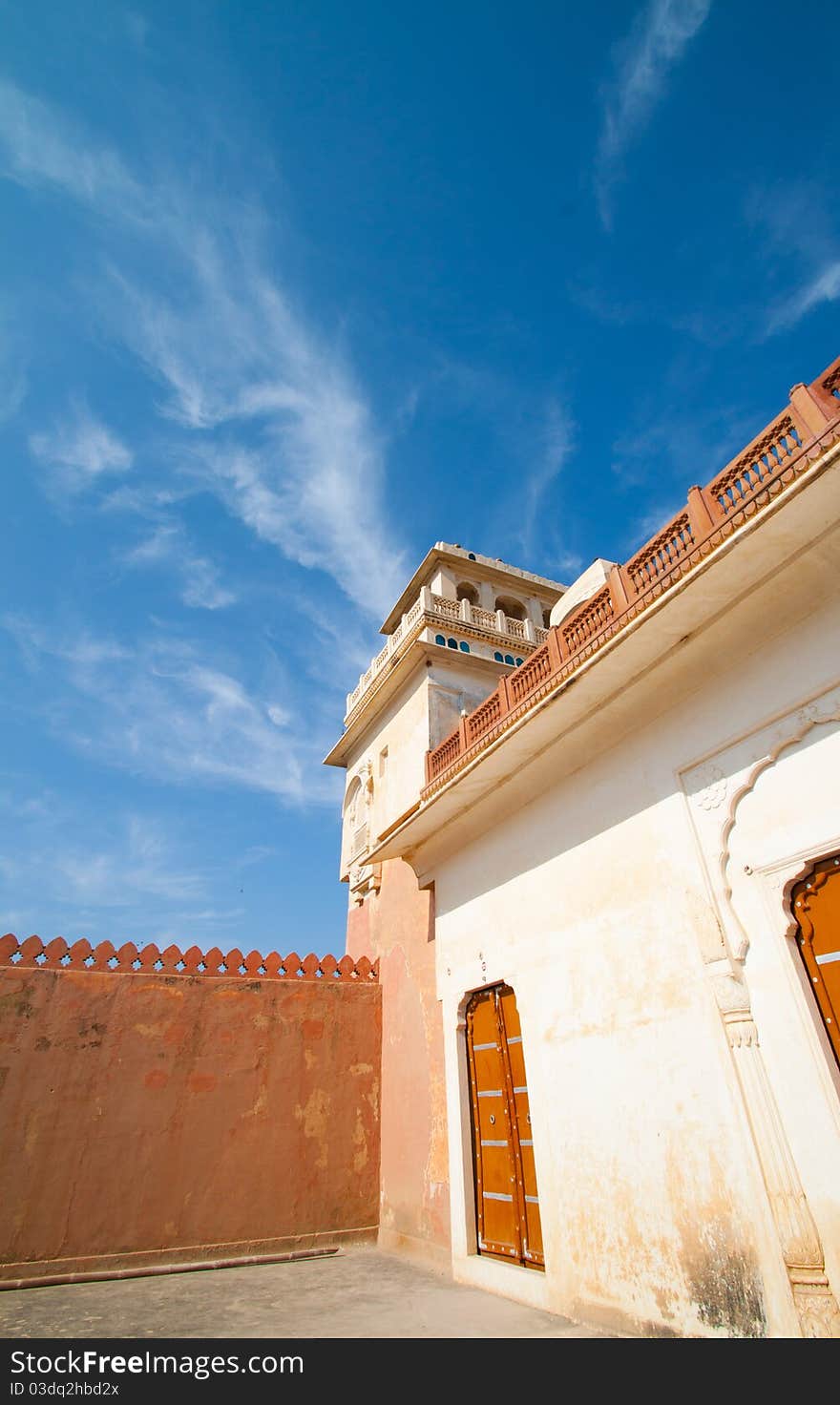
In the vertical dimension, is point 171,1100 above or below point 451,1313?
above

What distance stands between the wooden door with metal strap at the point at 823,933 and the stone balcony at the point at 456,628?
307 inches

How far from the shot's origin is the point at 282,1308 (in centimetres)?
559

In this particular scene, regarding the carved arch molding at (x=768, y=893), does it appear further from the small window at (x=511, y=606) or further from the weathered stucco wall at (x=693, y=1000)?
the small window at (x=511, y=606)

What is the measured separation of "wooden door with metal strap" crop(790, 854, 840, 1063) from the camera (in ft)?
13.8

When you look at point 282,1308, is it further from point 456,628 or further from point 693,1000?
point 456,628

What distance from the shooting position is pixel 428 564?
14.4m

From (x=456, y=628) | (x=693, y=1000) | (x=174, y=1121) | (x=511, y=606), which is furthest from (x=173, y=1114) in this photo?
(x=511, y=606)

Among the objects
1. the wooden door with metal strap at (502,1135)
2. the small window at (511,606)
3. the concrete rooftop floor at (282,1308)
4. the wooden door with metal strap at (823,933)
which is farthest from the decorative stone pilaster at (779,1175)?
the small window at (511,606)

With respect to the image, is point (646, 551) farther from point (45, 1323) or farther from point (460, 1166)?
point (45, 1323)

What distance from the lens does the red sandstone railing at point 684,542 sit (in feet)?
15.0

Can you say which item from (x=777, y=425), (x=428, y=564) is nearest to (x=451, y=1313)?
(x=777, y=425)

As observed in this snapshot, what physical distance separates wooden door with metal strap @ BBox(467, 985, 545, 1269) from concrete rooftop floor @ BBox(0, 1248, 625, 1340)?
469mm

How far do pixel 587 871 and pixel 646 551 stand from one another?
9.70ft

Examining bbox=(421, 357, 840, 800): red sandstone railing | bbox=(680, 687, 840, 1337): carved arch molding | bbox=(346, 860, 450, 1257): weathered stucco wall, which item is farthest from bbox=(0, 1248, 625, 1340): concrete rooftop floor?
bbox=(421, 357, 840, 800): red sandstone railing
